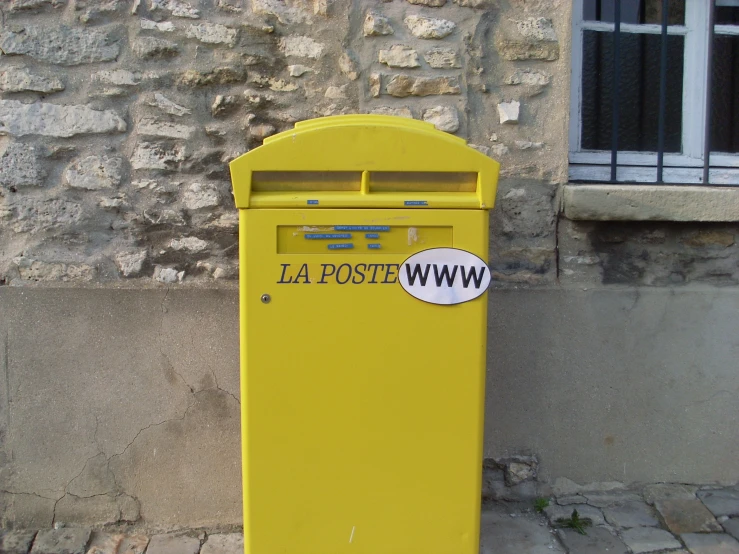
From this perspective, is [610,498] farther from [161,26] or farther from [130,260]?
[161,26]

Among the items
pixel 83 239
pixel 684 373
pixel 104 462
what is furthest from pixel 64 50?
pixel 684 373

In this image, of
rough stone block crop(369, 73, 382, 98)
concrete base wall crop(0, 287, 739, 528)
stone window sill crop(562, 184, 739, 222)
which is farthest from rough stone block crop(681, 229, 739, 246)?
rough stone block crop(369, 73, 382, 98)

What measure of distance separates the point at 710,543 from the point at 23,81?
3428 mm

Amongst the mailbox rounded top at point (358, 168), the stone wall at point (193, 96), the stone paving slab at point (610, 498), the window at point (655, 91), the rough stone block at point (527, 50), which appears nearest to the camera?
the mailbox rounded top at point (358, 168)

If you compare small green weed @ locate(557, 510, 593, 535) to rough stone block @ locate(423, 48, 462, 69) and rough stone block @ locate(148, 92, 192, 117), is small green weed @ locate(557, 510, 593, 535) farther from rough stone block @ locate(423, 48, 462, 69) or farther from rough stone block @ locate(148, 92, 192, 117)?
rough stone block @ locate(148, 92, 192, 117)

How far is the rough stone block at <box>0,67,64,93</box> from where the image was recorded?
9.30ft

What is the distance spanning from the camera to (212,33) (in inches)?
113

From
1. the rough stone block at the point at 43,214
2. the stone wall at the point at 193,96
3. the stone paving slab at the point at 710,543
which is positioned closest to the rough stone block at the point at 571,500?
the stone paving slab at the point at 710,543

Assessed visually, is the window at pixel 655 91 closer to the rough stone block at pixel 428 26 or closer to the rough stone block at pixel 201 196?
the rough stone block at pixel 428 26

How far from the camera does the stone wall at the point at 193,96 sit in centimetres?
286

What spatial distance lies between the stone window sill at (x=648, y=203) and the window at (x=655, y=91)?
254 millimetres

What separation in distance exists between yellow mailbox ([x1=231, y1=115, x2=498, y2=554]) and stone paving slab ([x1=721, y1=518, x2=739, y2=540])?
129 cm

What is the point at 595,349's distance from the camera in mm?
3088

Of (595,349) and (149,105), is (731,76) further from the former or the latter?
(149,105)
